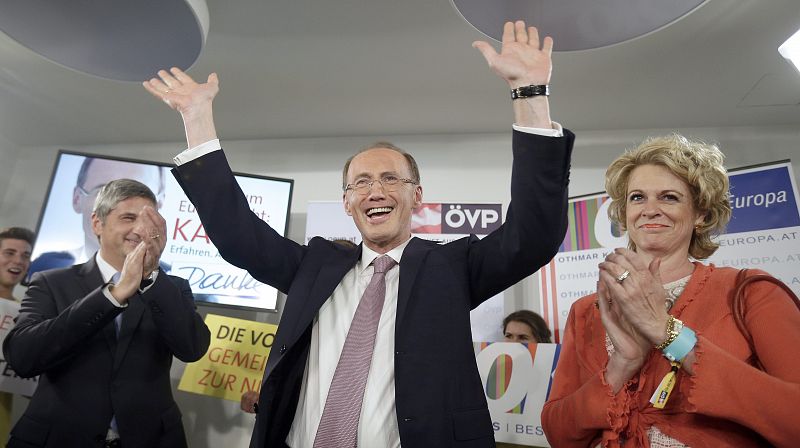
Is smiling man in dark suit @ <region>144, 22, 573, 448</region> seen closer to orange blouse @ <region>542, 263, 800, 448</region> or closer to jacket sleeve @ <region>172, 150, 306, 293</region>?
jacket sleeve @ <region>172, 150, 306, 293</region>

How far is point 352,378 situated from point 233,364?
2063 millimetres

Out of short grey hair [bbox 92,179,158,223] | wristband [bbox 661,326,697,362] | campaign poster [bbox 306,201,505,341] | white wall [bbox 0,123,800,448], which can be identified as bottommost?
wristband [bbox 661,326,697,362]

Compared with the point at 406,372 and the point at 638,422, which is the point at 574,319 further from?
the point at 406,372

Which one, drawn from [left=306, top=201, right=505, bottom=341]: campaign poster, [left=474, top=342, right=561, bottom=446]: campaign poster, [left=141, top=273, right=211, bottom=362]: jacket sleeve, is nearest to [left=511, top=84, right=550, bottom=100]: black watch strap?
[left=141, top=273, right=211, bottom=362]: jacket sleeve

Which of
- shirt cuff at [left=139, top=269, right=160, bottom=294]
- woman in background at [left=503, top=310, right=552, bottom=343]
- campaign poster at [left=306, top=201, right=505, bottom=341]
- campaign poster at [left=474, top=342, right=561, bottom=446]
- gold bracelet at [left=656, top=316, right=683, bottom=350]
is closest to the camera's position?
gold bracelet at [left=656, top=316, right=683, bottom=350]

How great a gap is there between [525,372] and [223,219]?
1834mm

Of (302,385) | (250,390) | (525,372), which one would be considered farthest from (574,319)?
(250,390)

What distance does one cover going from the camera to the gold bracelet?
4.35 feet

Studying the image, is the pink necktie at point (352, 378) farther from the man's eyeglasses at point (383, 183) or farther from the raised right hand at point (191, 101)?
the raised right hand at point (191, 101)

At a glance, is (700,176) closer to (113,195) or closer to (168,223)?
(113,195)

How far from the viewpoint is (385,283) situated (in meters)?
1.57

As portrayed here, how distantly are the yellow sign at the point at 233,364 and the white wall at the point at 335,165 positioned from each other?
0.87 metres

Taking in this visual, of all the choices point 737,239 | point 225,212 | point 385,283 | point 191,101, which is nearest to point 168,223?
point 191,101

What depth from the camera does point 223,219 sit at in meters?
1.47
